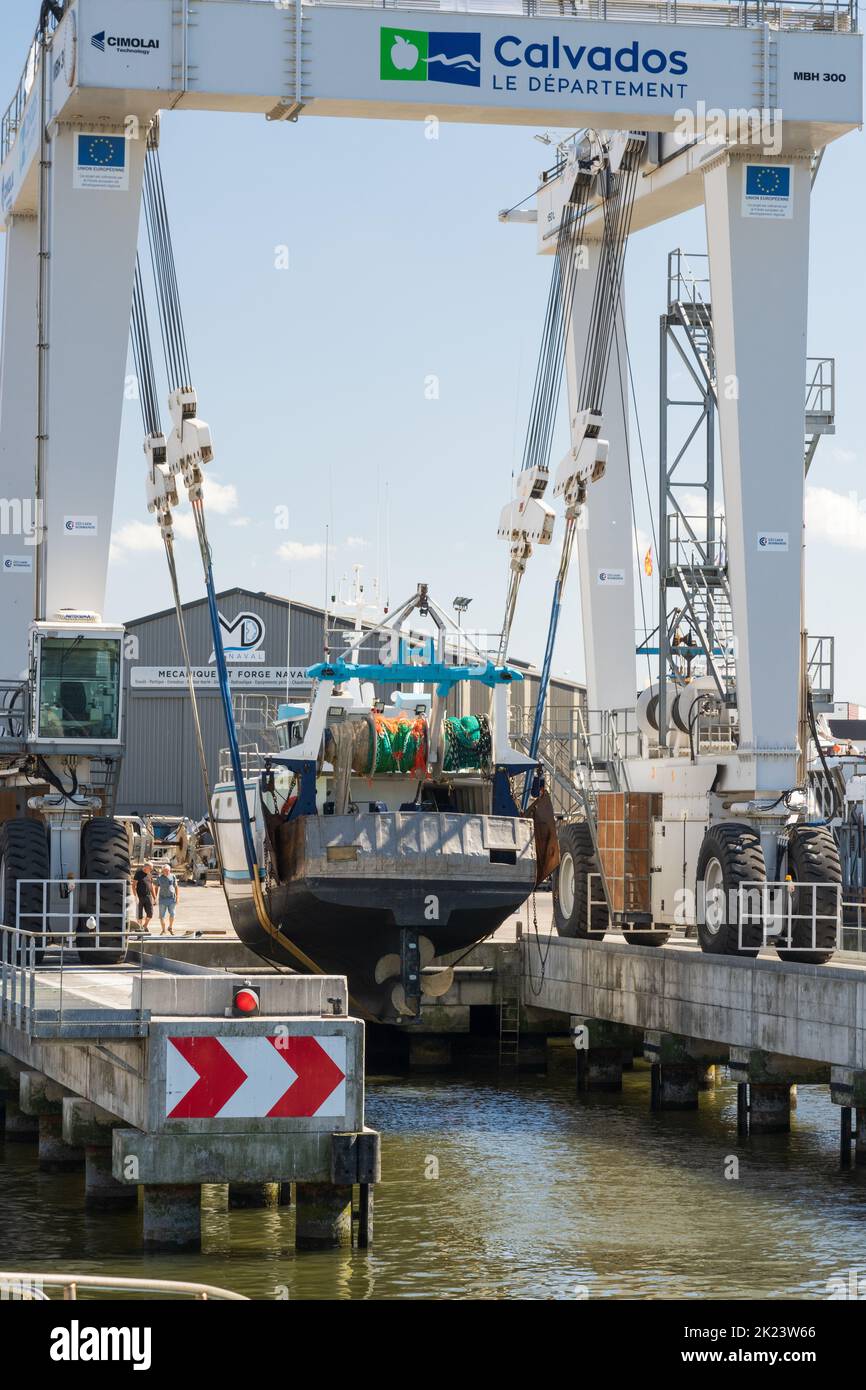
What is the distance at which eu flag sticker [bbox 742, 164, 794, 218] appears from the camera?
27031mm

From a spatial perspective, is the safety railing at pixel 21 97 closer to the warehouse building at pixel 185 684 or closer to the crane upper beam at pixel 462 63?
the crane upper beam at pixel 462 63

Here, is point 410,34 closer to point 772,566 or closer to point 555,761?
point 772,566

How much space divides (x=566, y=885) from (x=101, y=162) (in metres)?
11.5

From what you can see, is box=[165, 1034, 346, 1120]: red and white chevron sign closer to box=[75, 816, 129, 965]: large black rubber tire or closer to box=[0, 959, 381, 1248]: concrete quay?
box=[0, 959, 381, 1248]: concrete quay

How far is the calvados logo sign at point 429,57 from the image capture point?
25781 mm

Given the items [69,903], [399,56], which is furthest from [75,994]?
[399,56]

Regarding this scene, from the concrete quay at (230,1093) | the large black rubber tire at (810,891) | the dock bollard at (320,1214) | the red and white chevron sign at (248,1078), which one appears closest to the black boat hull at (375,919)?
the large black rubber tire at (810,891)

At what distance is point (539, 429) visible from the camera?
99.5 feet

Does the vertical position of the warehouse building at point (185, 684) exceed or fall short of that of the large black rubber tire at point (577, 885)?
it exceeds it

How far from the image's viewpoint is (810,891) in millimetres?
23297

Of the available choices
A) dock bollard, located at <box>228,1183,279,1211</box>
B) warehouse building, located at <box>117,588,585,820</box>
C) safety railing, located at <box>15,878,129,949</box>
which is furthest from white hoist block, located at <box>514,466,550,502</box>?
warehouse building, located at <box>117,588,585,820</box>

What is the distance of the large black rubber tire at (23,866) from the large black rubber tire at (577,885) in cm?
773

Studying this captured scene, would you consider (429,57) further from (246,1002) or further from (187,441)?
(246,1002)
